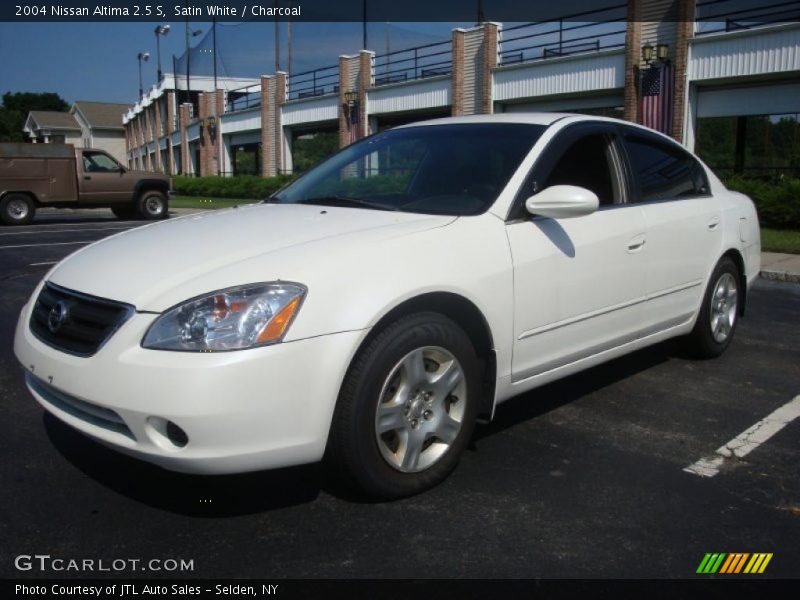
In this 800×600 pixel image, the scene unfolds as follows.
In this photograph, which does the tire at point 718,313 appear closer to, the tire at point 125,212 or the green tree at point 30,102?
the tire at point 125,212

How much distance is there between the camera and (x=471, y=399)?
3355 millimetres

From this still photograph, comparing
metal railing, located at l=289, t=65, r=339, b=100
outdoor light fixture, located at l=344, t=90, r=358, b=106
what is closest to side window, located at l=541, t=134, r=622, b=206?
outdoor light fixture, located at l=344, t=90, r=358, b=106

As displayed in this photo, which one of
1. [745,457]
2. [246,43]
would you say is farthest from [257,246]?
[246,43]

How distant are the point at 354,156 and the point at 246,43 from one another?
5120 cm

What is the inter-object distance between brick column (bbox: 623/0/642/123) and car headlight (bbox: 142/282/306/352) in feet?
63.8

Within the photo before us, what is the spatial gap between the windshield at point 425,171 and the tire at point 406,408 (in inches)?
28.3

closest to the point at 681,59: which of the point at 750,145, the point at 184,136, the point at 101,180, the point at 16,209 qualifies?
the point at 750,145

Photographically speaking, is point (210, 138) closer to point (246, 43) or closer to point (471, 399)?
point (246, 43)

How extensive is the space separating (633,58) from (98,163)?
1409 centimetres

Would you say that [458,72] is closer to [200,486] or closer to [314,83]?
[314,83]

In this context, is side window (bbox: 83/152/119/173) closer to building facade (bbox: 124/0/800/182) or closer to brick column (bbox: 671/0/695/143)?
building facade (bbox: 124/0/800/182)

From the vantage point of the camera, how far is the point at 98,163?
1969 centimetres

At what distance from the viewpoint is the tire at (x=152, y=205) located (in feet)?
65.9

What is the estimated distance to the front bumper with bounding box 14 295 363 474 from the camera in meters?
2.63
